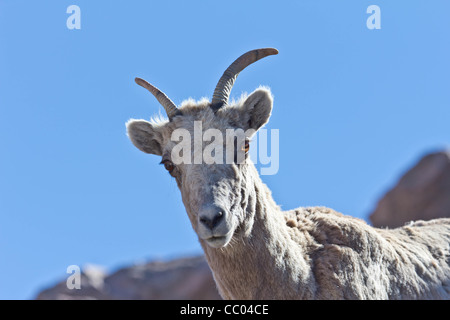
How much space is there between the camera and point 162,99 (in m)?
7.86

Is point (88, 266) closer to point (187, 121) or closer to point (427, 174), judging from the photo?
point (427, 174)

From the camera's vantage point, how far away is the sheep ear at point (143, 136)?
A: 318 inches

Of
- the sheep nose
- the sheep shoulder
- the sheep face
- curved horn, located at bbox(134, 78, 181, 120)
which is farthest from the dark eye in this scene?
the sheep shoulder

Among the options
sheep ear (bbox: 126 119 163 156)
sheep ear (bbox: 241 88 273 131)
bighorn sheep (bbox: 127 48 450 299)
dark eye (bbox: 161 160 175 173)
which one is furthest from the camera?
sheep ear (bbox: 126 119 163 156)

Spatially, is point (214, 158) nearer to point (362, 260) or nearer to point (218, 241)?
point (218, 241)

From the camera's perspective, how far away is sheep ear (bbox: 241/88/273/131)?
25.1 ft

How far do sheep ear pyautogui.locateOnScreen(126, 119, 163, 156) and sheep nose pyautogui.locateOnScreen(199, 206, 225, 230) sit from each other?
2.05 meters

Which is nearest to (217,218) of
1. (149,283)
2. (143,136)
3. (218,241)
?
(218,241)

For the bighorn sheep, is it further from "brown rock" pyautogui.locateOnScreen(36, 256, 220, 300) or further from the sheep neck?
"brown rock" pyautogui.locateOnScreen(36, 256, 220, 300)

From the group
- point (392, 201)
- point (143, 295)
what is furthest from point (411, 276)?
point (143, 295)

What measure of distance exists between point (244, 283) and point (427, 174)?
58.9 ft

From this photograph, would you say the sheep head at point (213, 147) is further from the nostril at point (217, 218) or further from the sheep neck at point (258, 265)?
the sheep neck at point (258, 265)

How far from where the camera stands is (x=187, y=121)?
742 cm
